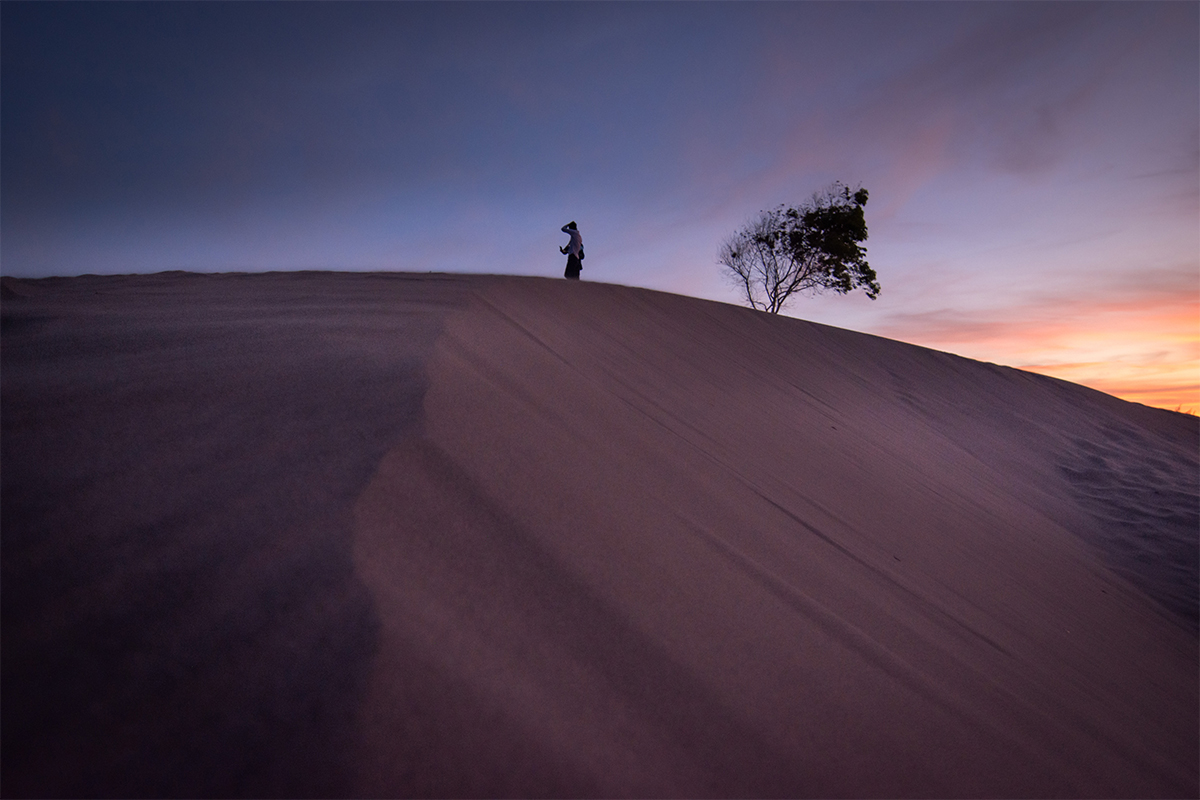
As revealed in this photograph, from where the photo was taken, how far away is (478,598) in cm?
152

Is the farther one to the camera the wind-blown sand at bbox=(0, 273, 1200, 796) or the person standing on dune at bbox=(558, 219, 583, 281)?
the person standing on dune at bbox=(558, 219, 583, 281)

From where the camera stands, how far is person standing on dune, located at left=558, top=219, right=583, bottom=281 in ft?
30.6

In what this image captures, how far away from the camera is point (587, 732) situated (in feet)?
4.28

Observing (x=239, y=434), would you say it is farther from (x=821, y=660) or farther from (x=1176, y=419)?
(x=1176, y=419)

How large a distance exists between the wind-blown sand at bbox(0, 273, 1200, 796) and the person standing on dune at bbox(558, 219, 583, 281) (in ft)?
18.5

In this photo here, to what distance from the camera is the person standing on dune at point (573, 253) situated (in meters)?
9.31

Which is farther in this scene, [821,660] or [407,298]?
[407,298]

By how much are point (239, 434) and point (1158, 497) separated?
8.90 metres

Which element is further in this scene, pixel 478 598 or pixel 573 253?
pixel 573 253

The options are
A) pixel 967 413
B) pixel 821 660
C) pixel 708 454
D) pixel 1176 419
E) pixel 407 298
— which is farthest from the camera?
pixel 1176 419

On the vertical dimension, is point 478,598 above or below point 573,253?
below

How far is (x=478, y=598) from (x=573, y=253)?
8414mm

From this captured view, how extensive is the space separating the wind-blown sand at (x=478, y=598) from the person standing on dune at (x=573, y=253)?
18.5 ft

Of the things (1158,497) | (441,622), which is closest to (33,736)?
(441,622)
